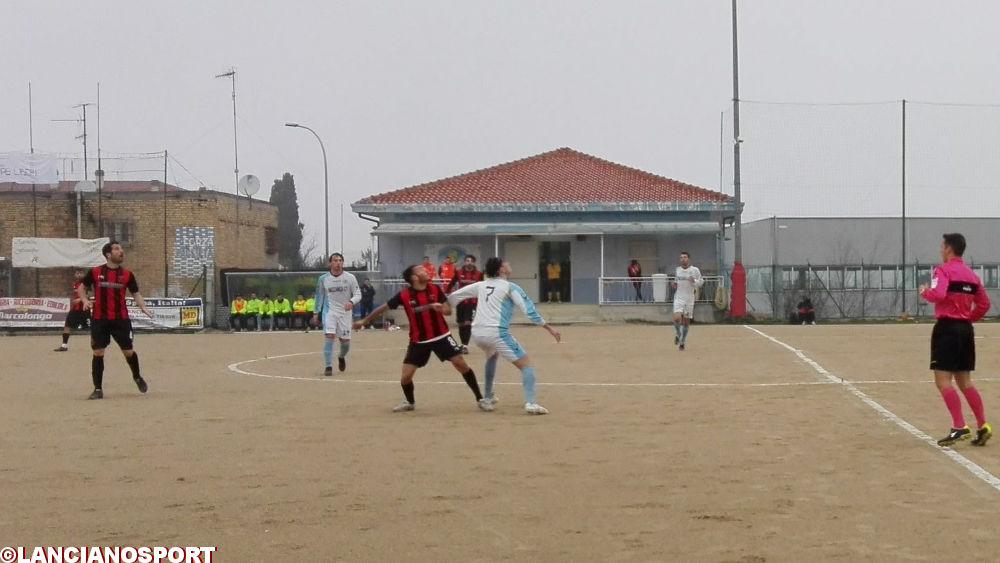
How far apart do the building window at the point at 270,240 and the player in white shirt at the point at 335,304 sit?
39.8 meters

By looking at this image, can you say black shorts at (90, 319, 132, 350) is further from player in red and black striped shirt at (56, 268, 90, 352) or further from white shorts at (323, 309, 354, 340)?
player in red and black striped shirt at (56, 268, 90, 352)

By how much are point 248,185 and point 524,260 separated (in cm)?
1472

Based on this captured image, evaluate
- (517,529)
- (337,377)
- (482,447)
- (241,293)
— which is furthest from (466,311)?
(241,293)

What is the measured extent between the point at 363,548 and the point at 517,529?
0.89 meters

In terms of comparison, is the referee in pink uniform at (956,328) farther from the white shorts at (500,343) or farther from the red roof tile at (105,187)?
the red roof tile at (105,187)

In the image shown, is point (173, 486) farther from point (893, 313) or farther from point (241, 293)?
point (893, 313)

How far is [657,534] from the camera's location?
6.73 meters

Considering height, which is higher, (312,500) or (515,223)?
(515,223)

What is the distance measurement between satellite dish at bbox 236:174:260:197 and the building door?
14.0m

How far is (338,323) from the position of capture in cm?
1825

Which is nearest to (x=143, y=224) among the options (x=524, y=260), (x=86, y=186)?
(x=86, y=186)

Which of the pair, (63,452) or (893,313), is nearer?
(63,452)

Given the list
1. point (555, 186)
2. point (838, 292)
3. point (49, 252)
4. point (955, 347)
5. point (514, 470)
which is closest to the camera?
point (514, 470)

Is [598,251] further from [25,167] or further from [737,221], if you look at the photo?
[25,167]
